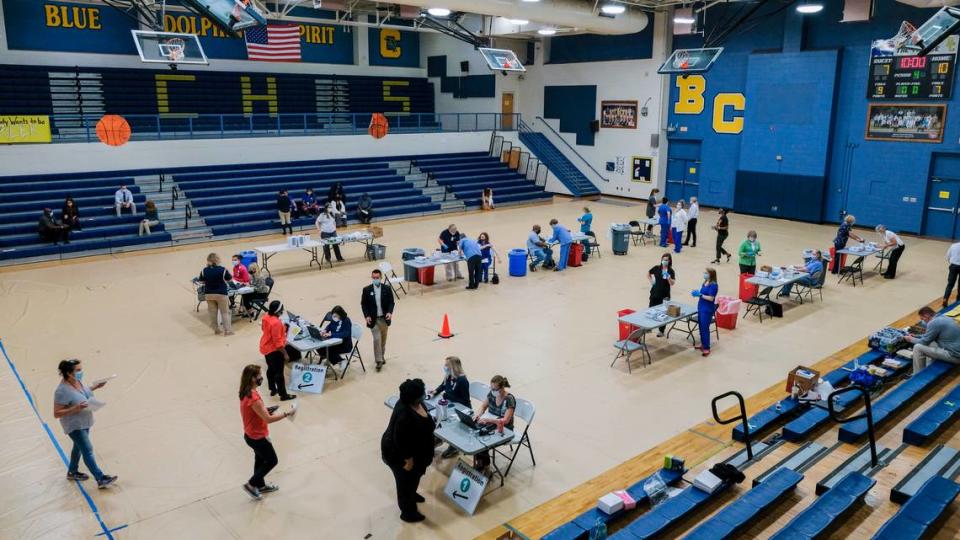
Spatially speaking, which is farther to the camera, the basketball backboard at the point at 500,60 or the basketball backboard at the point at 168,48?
the basketball backboard at the point at 500,60

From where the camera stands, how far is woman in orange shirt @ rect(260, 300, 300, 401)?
8.79 m

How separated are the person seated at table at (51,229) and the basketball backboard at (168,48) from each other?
15.2ft

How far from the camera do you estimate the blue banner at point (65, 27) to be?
22969 millimetres

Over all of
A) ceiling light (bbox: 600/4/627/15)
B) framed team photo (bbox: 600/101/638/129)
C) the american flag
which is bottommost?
framed team photo (bbox: 600/101/638/129)

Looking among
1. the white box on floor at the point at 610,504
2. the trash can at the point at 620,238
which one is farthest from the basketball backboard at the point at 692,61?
the white box on floor at the point at 610,504

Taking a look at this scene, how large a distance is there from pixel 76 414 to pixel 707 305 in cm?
833

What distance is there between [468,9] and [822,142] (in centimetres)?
1191

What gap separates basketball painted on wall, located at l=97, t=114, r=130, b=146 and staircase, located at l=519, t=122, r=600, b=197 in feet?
50.5

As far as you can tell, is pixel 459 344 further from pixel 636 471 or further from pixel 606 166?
pixel 606 166

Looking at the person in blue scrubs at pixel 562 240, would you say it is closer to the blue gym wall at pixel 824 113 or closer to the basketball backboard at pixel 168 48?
the basketball backboard at pixel 168 48

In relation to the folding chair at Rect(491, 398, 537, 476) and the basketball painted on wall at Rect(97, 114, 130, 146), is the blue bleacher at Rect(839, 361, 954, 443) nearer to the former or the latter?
the folding chair at Rect(491, 398, 537, 476)

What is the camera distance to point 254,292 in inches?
492

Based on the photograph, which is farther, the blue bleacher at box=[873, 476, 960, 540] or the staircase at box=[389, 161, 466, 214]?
the staircase at box=[389, 161, 466, 214]

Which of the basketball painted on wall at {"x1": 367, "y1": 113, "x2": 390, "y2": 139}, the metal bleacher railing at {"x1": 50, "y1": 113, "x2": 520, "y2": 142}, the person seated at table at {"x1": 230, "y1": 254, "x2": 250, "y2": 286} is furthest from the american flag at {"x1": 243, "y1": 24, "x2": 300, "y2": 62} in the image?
the person seated at table at {"x1": 230, "y1": 254, "x2": 250, "y2": 286}
